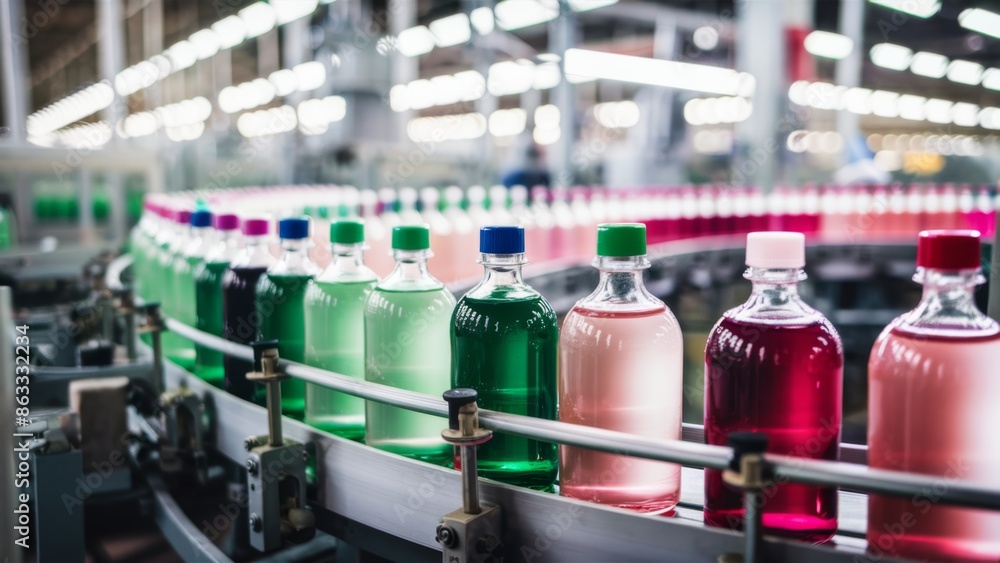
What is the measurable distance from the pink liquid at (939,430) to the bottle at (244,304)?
808 millimetres

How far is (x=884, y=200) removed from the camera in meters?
3.57

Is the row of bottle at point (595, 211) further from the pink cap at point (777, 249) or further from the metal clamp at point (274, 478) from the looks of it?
the pink cap at point (777, 249)

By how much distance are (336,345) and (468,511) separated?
1.23ft

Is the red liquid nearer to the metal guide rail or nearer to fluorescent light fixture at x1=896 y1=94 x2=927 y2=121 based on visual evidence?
the metal guide rail

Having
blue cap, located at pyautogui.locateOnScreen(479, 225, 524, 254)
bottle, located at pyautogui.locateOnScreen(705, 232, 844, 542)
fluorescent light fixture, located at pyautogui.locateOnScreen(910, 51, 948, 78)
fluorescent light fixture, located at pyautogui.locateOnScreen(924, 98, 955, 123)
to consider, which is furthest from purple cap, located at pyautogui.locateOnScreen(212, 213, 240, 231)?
fluorescent light fixture, located at pyautogui.locateOnScreen(924, 98, 955, 123)

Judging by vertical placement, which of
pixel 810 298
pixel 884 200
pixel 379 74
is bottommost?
pixel 810 298

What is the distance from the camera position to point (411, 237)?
2.73 ft

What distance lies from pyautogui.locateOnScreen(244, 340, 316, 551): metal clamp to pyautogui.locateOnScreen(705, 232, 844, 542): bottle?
1.52 feet

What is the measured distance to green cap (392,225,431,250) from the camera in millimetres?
832

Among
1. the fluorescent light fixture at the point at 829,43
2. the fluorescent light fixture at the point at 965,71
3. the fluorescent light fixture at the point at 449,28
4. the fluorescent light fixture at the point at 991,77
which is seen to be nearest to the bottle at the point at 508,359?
the fluorescent light fixture at the point at 449,28

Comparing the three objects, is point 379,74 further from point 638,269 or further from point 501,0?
point 638,269

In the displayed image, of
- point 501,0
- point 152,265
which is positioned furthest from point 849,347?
point 501,0

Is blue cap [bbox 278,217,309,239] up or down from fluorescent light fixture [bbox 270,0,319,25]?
down

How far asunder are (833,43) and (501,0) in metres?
3.57
